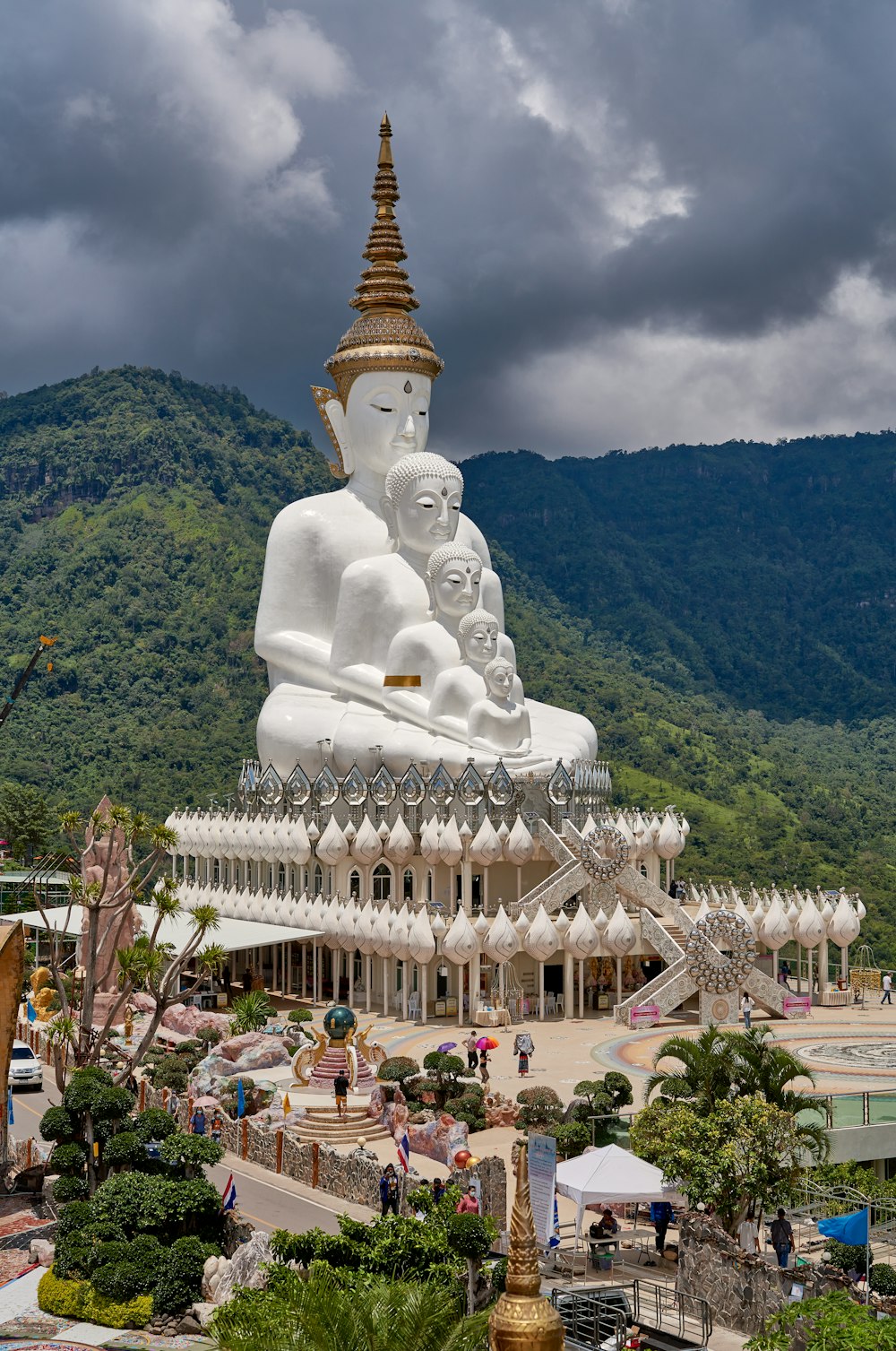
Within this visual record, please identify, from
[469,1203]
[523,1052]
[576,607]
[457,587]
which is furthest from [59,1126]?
[576,607]

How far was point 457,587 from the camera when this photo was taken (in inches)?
1778

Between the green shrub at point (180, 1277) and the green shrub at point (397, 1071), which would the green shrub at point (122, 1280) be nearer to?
the green shrub at point (180, 1277)

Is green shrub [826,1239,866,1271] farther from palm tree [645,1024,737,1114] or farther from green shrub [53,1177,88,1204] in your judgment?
green shrub [53,1177,88,1204]

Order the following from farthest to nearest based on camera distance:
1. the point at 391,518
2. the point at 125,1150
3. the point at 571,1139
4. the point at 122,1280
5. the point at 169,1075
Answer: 1. the point at 391,518
2. the point at 169,1075
3. the point at 571,1139
4. the point at 125,1150
5. the point at 122,1280

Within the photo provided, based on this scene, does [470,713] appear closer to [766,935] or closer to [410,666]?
[410,666]

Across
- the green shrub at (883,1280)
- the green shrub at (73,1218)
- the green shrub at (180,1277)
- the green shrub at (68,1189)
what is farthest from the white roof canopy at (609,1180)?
the green shrub at (68,1189)

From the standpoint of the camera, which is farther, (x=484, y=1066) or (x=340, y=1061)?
(x=484, y=1066)

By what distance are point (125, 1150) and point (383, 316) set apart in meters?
33.6

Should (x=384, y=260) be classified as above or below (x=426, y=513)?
above

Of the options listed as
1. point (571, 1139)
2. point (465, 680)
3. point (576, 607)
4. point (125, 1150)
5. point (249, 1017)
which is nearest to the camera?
point (125, 1150)

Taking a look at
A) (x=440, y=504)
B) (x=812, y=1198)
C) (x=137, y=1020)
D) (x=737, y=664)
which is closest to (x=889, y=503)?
(x=737, y=664)

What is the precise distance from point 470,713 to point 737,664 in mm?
96142

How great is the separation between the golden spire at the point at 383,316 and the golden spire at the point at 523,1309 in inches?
1606

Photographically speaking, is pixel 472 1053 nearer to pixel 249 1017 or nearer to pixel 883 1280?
pixel 249 1017
